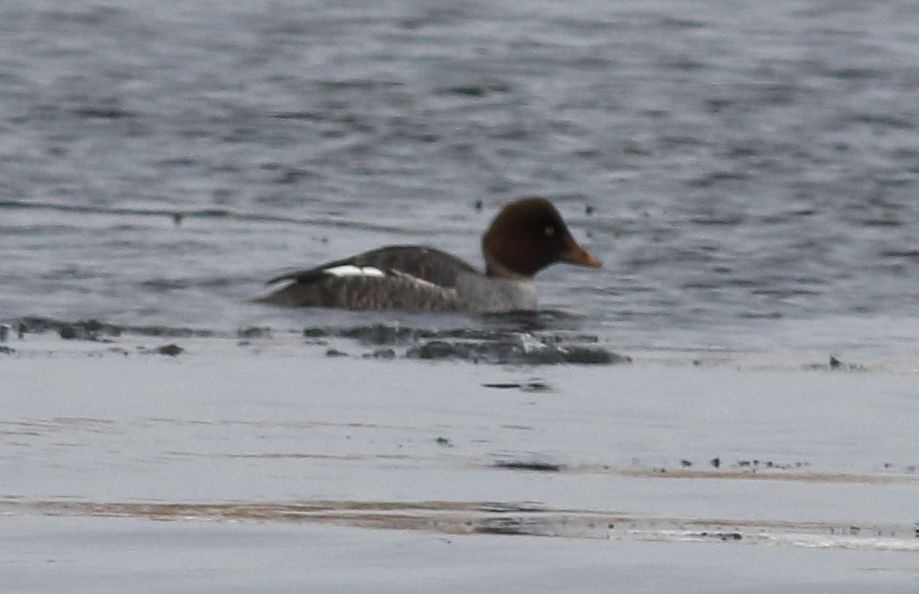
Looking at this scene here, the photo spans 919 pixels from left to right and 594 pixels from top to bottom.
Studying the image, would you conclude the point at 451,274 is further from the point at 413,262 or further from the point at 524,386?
the point at 524,386

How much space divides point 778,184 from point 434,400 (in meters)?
8.75

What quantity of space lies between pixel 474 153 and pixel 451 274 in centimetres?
524

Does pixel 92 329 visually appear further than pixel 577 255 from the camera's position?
No

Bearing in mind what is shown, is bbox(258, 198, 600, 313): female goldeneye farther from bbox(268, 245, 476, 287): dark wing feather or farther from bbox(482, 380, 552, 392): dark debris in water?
bbox(482, 380, 552, 392): dark debris in water

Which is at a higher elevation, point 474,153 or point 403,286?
point 474,153

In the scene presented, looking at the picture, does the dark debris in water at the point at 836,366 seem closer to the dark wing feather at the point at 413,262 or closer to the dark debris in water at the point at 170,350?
the dark debris in water at the point at 170,350

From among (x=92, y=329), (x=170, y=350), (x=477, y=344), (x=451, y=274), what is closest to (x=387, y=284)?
(x=451, y=274)

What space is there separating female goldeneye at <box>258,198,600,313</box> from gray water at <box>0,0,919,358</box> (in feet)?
0.71

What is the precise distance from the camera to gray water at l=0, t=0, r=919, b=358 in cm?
1597

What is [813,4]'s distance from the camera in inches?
1131

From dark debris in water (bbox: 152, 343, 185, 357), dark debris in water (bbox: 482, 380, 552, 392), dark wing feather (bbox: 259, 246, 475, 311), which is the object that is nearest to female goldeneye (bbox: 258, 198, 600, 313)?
dark wing feather (bbox: 259, 246, 475, 311)

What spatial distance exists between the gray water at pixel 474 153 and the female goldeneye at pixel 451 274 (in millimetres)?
216

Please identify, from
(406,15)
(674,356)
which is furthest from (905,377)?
(406,15)

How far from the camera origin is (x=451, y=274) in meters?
16.2
